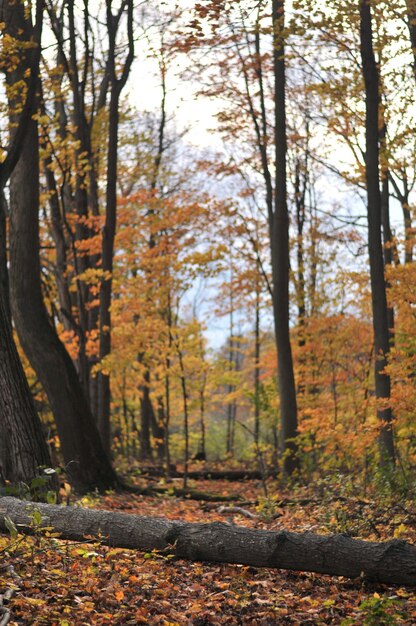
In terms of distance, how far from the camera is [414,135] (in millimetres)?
12359

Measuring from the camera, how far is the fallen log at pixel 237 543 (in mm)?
4734

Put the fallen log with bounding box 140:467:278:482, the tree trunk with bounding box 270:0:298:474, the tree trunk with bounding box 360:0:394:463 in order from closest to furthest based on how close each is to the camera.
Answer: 1. the tree trunk with bounding box 360:0:394:463
2. the tree trunk with bounding box 270:0:298:474
3. the fallen log with bounding box 140:467:278:482

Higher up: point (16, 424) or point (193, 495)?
point (16, 424)

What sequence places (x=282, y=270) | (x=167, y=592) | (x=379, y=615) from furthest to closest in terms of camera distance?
(x=282, y=270) < (x=167, y=592) < (x=379, y=615)

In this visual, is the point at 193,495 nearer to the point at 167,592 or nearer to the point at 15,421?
the point at 15,421

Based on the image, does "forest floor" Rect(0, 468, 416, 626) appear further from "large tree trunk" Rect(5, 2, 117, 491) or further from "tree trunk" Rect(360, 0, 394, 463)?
"large tree trunk" Rect(5, 2, 117, 491)

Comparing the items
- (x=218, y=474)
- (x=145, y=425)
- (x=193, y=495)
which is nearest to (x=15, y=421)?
(x=193, y=495)

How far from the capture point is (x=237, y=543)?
199 inches

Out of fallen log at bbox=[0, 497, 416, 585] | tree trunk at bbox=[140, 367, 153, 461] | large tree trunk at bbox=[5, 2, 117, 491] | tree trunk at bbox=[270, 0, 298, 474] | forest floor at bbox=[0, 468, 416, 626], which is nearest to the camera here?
forest floor at bbox=[0, 468, 416, 626]

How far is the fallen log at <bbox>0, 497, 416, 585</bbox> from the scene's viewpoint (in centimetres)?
473

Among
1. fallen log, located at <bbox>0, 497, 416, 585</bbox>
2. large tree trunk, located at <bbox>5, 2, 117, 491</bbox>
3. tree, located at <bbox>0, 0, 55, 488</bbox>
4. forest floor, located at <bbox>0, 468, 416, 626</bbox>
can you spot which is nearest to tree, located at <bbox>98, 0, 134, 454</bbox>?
large tree trunk, located at <bbox>5, 2, 117, 491</bbox>

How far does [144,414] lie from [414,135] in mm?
12583

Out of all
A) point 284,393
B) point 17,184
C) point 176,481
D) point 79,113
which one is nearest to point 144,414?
point 176,481

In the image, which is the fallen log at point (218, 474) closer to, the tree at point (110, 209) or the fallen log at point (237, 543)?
the tree at point (110, 209)
